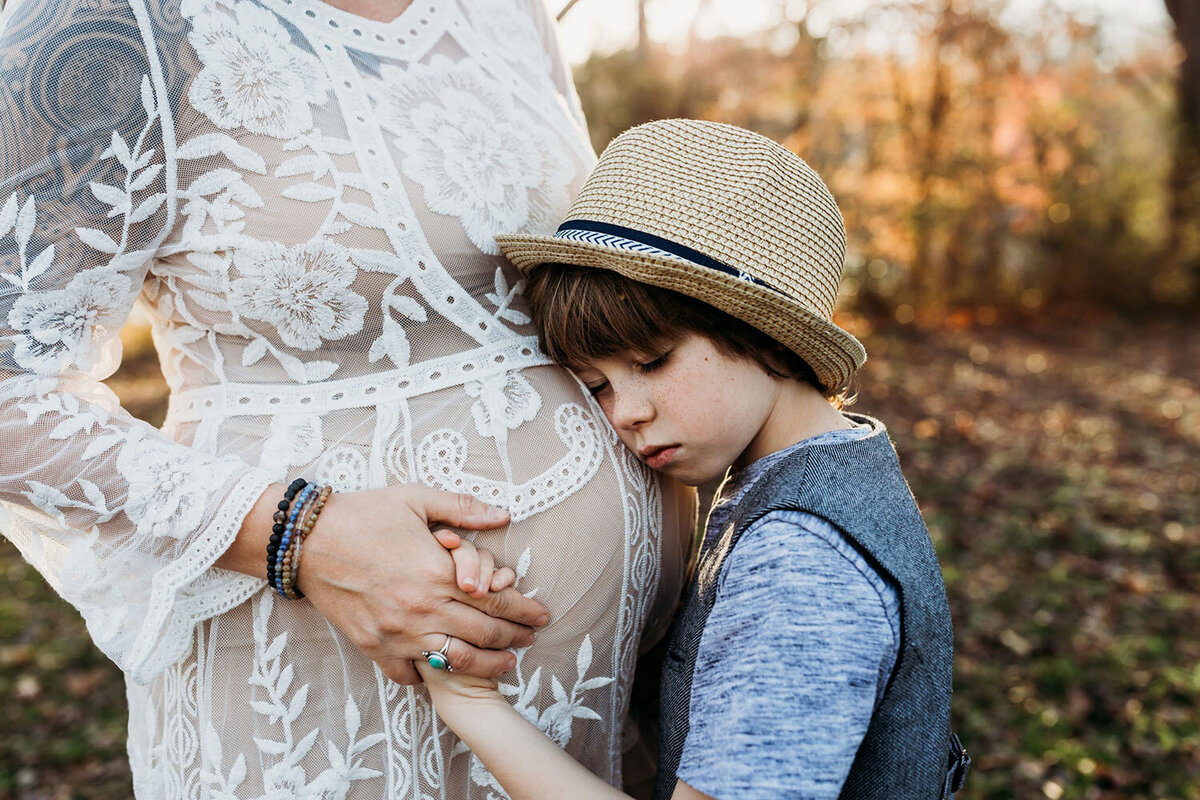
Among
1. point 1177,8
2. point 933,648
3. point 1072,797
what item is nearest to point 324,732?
point 933,648

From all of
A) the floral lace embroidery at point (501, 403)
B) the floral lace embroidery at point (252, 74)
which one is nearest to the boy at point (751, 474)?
the floral lace embroidery at point (501, 403)

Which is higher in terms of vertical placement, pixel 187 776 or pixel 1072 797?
pixel 187 776

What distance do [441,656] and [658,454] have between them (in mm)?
508

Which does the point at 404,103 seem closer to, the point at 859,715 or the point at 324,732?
the point at 324,732

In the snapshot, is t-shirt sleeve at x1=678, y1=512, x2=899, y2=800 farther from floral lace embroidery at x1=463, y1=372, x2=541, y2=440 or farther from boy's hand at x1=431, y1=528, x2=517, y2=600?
floral lace embroidery at x1=463, y1=372, x2=541, y2=440

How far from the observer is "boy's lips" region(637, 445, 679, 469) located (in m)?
1.55

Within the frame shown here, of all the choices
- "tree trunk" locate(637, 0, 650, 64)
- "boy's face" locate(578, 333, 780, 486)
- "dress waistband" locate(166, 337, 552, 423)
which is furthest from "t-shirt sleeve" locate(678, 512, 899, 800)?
"tree trunk" locate(637, 0, 650, 64)

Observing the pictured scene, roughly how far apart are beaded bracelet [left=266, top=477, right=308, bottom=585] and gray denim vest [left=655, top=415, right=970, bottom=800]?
0.69 m

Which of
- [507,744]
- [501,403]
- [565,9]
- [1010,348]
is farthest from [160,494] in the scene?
[1010,348]

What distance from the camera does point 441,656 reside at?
1.36 meters

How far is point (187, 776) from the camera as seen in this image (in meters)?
1.48

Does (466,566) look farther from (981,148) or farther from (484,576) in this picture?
(981,148)

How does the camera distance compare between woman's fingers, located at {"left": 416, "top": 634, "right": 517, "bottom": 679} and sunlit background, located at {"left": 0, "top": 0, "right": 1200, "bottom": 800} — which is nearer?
woman's fingers, located at {"left": 416, "top": 634, "right": 517, "bottom": 679}

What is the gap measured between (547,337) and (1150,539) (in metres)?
5.45
